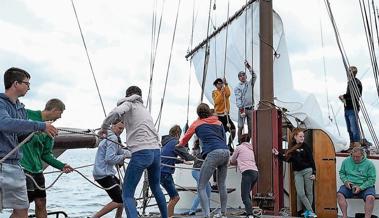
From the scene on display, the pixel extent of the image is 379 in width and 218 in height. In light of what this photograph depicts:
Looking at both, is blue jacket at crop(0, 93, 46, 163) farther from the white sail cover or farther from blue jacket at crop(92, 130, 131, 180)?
the white sail cover

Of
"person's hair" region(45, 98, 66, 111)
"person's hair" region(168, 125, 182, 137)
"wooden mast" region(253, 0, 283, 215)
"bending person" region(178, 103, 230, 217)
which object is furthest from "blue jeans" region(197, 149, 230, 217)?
"person's hair" region(45, 98, 66, 111)

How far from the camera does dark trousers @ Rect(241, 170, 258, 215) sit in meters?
9.00

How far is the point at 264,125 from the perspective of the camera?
10297 millimetres

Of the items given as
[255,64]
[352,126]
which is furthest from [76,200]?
[352,126]

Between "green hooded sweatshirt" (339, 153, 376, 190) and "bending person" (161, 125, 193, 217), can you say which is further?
"green hooded sweatshirt" (339, 153, 376, 190)

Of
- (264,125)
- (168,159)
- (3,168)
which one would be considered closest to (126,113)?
(3,168)

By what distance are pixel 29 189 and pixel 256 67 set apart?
9740mm

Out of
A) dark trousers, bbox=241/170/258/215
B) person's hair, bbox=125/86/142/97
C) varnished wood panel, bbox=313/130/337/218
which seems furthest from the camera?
varnished wood panel, bbox=313/130/337/218

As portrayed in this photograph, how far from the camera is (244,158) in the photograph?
916cm

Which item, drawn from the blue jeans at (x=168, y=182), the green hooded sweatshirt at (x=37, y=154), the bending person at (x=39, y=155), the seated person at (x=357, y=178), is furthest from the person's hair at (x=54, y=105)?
the seated person at (x=357, y=178)

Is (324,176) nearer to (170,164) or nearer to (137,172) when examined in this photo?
(170,164)

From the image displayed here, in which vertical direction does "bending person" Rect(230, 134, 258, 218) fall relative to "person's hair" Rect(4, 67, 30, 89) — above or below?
below

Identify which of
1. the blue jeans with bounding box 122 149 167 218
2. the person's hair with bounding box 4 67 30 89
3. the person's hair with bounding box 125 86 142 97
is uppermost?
the person's hair with bounding box 125 86 142 97

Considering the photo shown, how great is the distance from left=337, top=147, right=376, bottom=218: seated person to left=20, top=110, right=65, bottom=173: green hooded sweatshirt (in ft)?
15.8
